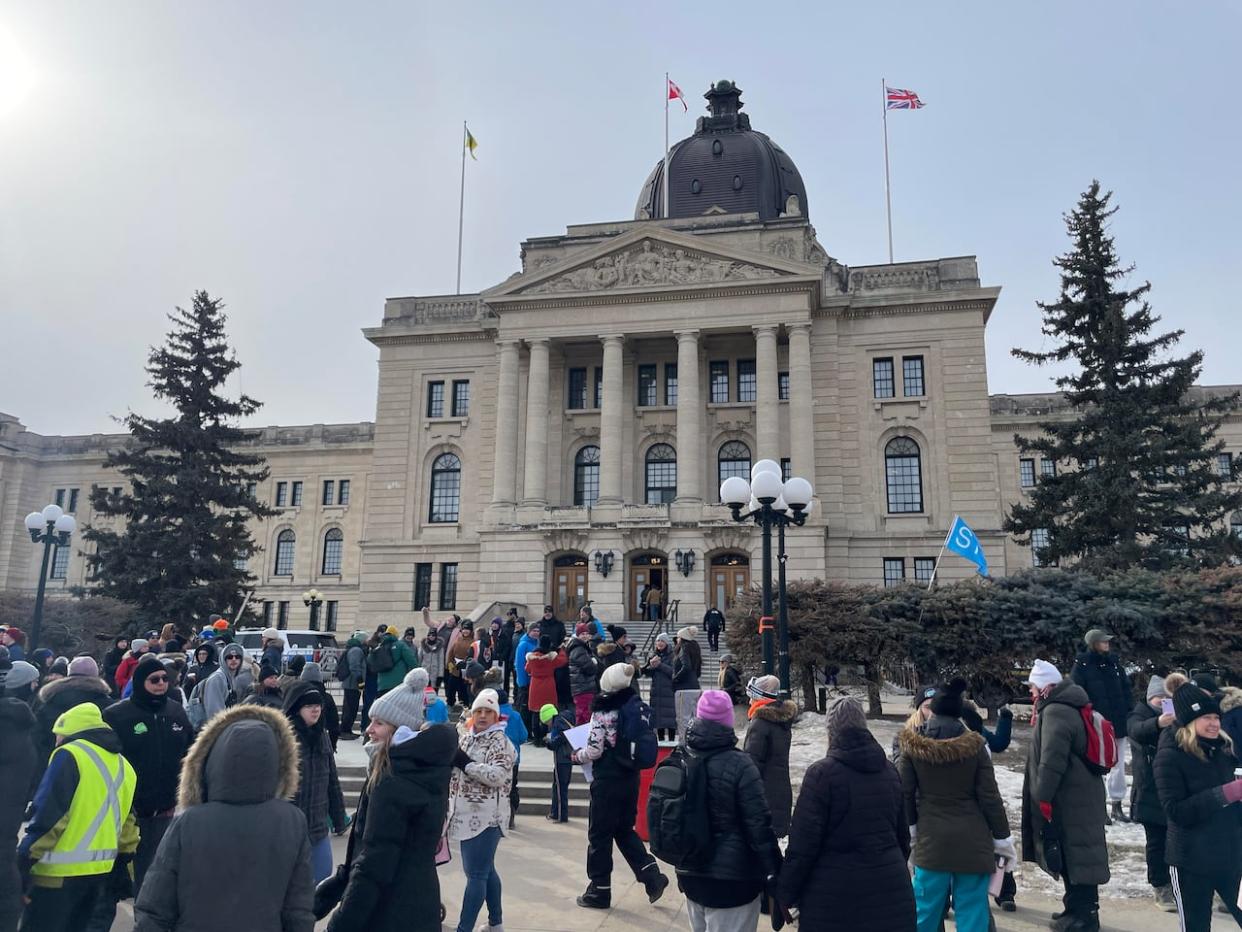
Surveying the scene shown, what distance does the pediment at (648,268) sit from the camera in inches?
1574

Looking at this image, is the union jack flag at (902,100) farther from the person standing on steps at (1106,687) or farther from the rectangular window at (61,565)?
the rectangular window at (61,565)

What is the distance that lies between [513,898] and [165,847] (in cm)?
568

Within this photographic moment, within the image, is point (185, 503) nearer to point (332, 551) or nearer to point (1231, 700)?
point (332, 551)

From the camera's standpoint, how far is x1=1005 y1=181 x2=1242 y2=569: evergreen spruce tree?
29250 mm

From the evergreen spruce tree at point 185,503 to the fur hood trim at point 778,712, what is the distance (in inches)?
1303

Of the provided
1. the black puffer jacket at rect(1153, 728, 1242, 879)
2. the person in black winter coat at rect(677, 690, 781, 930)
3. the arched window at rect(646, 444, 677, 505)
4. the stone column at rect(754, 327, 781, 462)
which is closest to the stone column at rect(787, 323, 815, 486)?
the stone column at rect(754, 327, 781, 462)

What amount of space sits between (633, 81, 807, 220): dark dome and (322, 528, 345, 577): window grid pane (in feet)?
95.3

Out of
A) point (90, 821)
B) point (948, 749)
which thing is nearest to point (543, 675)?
point (90, 821)

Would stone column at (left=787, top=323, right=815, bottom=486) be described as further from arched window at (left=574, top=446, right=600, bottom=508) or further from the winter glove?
the winter glove

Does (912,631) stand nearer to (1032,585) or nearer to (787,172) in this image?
(1032,585)

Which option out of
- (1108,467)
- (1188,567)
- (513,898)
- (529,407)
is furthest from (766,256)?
(513,898)

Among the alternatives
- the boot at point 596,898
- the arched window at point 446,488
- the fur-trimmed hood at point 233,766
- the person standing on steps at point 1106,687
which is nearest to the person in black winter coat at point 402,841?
the fur-trimmed hood at point 233,766

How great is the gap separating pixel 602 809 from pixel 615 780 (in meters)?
0.29

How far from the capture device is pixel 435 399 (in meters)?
45.3
